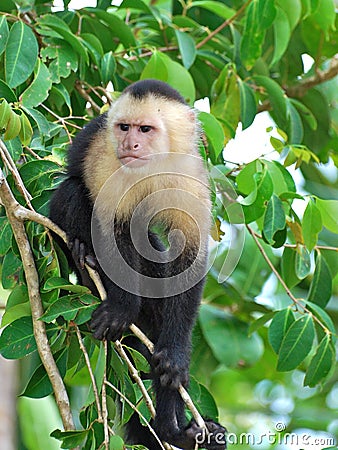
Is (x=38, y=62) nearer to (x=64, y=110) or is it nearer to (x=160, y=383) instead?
(x=64, y=110)

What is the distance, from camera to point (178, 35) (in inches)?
139

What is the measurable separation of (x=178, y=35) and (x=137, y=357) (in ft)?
5.48

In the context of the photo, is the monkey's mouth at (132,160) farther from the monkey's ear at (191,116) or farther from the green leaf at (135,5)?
the green leaf at (135,5)

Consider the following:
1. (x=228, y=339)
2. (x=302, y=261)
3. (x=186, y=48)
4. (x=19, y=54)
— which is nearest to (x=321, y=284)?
(x=302, y=261)

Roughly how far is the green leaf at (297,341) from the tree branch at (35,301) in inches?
35.1

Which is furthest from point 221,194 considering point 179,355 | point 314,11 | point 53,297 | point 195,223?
point 314,11

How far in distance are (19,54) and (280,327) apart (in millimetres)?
1371

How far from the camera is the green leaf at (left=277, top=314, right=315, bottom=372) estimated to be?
2.81 m

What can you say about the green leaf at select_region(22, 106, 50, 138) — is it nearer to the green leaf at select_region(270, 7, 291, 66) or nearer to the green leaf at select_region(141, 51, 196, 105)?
the green leaf at select_region(141, 51, 196, 105)

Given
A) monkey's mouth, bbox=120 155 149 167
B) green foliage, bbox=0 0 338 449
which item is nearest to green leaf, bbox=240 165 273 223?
green foliage, bbox=0 0 338 449

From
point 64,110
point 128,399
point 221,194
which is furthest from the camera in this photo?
point 64,110

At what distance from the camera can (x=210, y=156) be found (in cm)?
304

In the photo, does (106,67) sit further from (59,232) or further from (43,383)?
(43,383)

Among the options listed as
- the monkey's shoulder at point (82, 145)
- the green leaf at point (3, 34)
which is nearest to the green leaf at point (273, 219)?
the monkey's shoulder at point (82, 145)
